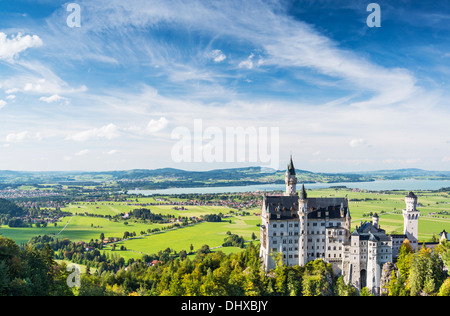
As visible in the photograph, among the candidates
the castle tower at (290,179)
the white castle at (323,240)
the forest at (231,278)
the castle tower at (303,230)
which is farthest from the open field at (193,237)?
the castle tower at (303,230)

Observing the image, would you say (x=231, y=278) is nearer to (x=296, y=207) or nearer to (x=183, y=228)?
(x=296, y=207)

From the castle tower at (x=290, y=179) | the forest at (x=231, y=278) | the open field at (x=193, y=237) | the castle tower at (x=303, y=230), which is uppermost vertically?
the castle tower at (x=290, y=179)

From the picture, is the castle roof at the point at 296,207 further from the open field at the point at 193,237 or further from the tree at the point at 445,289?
the open field at the point at 193,237

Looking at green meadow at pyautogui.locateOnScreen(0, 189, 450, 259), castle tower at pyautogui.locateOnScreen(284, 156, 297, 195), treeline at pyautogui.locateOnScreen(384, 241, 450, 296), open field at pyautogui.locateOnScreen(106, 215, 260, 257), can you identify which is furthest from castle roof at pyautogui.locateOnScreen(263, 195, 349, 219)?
open field at pyautogui.locateOnScreen(106, 215, 260, 257)

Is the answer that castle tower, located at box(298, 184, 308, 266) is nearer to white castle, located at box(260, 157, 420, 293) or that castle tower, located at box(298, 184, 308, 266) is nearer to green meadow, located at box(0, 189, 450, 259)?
white castle, located at box(260, 157, 420, 293)

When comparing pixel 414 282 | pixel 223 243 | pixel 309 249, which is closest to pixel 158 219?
pixel 223 243

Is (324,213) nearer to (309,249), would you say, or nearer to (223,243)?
(309,249)
